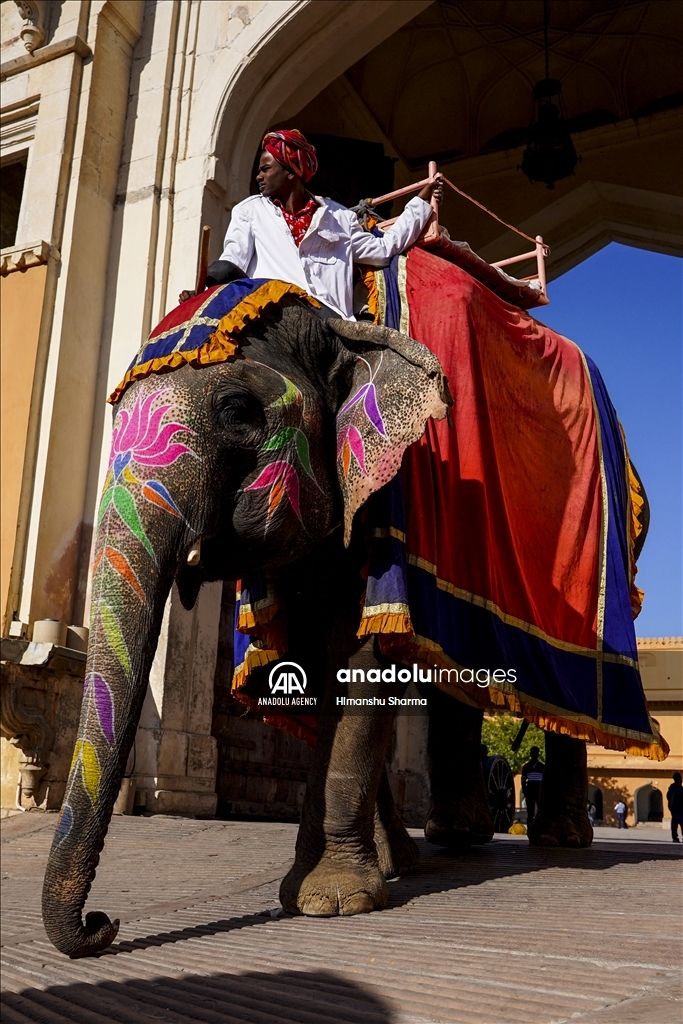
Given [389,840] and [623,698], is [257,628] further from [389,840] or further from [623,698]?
[623,698]

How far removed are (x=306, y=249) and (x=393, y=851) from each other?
6.39 feet

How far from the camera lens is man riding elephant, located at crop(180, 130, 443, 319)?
3.51 meters

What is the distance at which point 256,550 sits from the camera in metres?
2.84

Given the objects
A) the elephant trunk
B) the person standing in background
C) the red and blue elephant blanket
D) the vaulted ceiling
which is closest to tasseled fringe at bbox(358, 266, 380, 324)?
the red and blue elephant blanket

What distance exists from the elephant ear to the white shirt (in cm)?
37

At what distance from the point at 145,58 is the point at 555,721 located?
633 cm

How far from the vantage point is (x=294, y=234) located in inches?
140

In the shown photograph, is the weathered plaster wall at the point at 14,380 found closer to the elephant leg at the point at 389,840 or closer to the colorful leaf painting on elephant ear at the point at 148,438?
the elephant leg at the point at 389,840

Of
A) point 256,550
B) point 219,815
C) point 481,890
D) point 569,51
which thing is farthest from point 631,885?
point 569,51

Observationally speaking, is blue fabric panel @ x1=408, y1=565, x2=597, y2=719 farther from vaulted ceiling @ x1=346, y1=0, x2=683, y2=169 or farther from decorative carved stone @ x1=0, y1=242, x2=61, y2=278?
vaulted ceiling @ x1=346, y1=0, x2=683, y2=169

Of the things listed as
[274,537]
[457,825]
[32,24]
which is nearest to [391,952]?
[274,537]

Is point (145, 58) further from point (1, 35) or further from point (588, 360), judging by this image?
point (588, 360)

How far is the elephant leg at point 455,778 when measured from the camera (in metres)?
4.12

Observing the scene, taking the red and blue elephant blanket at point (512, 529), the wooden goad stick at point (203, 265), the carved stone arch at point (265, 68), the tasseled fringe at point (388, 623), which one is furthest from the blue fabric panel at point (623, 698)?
the carved stone arch at point (265, 68)
